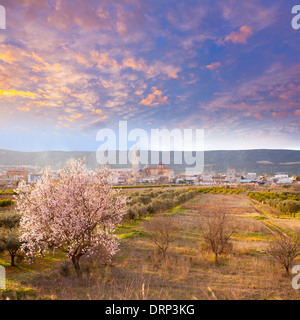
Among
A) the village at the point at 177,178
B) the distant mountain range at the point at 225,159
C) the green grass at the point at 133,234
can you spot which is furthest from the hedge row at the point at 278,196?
the distant mountain range at the point at 225,159

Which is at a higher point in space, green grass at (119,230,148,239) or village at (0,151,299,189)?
green grass at (119,230,148,239)

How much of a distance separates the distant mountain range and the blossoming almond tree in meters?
92.0

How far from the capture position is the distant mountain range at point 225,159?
108 m

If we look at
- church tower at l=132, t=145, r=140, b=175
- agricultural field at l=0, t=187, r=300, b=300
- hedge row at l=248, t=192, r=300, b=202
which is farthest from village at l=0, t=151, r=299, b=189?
agricultural field at l=0, t=187, r=300, b=300

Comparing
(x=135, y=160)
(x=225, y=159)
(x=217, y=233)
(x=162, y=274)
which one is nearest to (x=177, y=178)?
(x=135, y=160)

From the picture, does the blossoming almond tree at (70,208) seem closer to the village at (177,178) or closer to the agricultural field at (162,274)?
the agricultural field at (162,274)

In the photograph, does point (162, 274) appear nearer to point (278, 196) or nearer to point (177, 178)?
point (278, 196)

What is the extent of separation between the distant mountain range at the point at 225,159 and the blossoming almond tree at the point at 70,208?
302ft

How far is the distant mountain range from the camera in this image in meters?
108

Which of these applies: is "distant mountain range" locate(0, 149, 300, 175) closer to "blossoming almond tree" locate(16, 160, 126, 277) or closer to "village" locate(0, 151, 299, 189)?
"village" locate(0, 151, 299, 189)

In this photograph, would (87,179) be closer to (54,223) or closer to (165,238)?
(54,223)

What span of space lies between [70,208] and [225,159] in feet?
532
